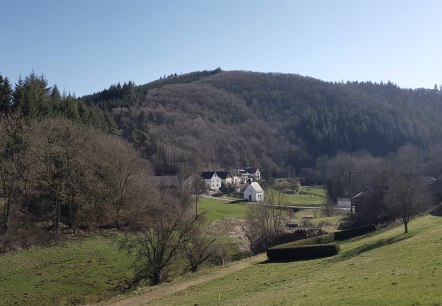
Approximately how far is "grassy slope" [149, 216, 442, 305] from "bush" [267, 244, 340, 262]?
139 centimetres

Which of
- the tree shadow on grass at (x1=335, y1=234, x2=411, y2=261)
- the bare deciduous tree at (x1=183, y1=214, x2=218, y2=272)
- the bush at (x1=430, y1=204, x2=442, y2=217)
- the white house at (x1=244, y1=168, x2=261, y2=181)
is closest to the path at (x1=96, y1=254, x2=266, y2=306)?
Result: the bare deciduous tree at (x1=183, y1=214, x2=218, y2=272)

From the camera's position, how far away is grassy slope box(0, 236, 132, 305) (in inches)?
1166

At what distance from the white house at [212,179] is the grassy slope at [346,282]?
8174 cm

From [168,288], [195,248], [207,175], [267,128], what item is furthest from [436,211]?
[267,128]

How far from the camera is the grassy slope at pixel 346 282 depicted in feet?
48.4

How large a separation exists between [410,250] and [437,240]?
3.02 meters

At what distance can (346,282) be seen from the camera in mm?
19047

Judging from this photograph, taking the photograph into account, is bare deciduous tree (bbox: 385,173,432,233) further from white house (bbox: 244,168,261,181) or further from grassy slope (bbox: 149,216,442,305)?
white house (bbox: 244,168,261,181)

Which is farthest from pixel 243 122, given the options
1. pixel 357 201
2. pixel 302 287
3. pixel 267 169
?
pixel 302 287

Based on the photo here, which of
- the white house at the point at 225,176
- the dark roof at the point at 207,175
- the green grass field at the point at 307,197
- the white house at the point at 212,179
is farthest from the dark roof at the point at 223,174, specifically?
the green grass field at the point at 307,197

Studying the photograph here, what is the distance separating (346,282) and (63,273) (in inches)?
933

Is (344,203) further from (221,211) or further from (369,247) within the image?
(369,247)

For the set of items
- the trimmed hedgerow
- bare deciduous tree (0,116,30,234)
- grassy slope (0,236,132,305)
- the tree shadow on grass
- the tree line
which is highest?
the tree line

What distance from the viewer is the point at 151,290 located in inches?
1148
